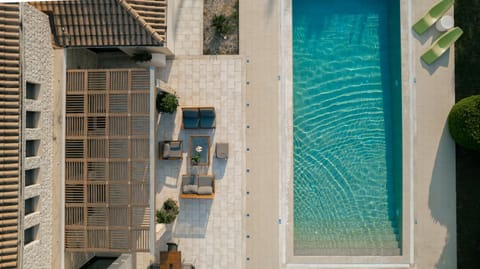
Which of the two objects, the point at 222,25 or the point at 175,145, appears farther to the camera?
the point at 222,25

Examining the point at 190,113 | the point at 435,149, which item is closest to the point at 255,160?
the point at 190,113

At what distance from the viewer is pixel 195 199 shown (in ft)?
59.0

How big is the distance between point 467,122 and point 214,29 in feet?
39.0

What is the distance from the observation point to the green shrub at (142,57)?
16.7 meters

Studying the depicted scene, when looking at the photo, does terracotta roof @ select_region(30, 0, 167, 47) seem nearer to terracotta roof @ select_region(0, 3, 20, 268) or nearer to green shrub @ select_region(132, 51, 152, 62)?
green shrub @ select_region(132, 51, 152, 62)

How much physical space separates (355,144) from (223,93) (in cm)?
675

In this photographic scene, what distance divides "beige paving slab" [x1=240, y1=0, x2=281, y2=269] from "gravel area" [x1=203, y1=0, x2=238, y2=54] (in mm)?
379

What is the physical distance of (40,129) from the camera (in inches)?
571

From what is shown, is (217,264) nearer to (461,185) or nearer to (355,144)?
(355,144)

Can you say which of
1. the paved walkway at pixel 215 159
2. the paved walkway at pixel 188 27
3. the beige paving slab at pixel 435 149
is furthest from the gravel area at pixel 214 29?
the beige paving slab at pixel 435 149

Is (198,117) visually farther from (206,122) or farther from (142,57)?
(142,57)

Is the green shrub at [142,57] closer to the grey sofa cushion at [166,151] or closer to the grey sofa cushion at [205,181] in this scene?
the grey sofa cushion at [166,151]

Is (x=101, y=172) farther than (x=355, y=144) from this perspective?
No

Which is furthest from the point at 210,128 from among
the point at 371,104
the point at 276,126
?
the point at 371,104
